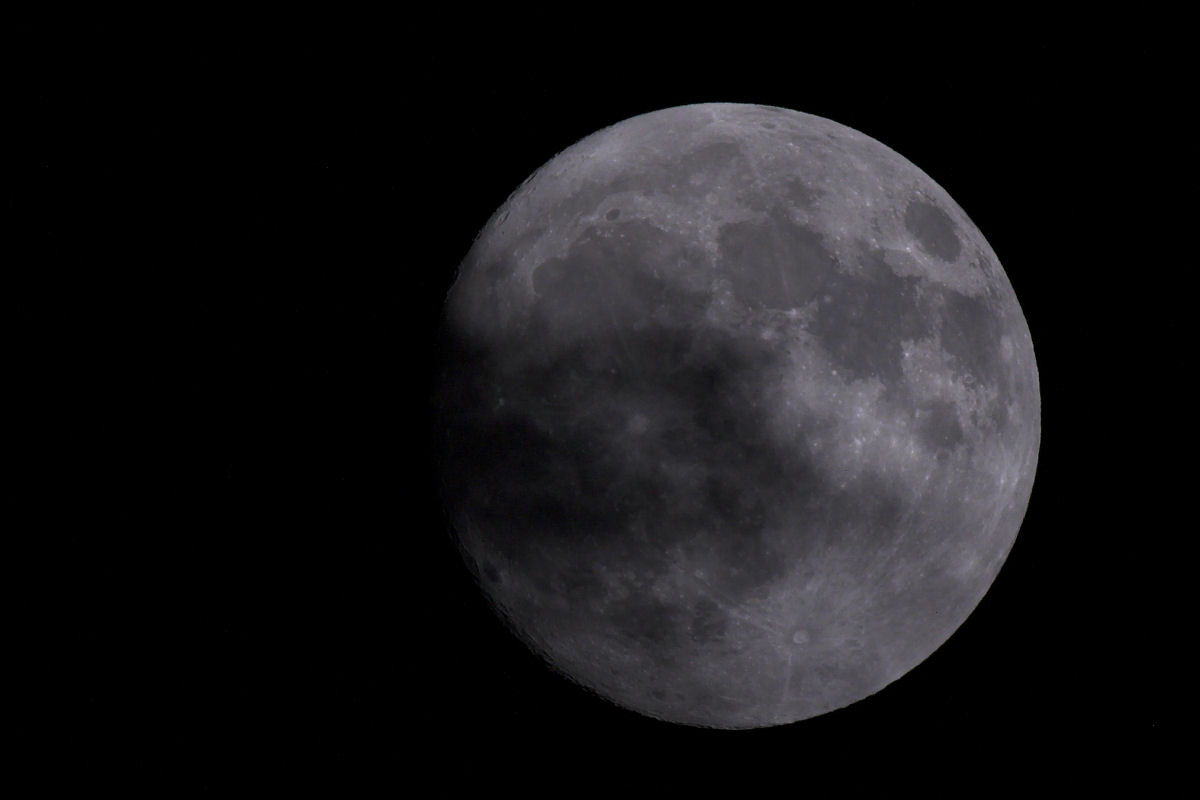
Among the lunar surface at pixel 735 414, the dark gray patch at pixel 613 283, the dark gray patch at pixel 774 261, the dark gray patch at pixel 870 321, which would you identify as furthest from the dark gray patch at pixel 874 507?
the dark gray patch at pixel 613 283

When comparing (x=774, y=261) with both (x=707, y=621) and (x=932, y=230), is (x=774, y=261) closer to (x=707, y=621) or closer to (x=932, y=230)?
(x=932, y=230)

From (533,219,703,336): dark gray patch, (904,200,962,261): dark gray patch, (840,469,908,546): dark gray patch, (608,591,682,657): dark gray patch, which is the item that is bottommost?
(608,591,682,657): dark gray patch

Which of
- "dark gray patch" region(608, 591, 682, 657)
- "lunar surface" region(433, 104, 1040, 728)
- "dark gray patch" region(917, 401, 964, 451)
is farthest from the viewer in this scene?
"dark gray patch" region(608, 591, 682, 657)

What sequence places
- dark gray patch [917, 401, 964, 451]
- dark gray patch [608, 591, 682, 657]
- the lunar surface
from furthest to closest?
1. dark gray patch [608, 591, 682, 657]
2. dark gray patch [917, 401, 964, 451]
3. the lunar surface

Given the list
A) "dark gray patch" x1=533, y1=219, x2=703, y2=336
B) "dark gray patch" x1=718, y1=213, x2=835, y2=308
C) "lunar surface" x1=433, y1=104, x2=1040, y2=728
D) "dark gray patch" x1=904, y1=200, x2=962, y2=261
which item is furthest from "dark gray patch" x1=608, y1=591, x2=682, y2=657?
"dark gray patch" x1=904, y1=200, x2=962, y2=261

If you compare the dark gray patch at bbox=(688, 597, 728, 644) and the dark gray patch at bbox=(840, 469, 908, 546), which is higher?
the dark gray patch at bbox=(840, 469, 908, 546)

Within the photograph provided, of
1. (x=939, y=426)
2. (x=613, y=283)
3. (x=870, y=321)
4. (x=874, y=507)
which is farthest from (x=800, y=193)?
(x=874, y=507)

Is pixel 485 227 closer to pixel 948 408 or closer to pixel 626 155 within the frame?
pixel 626 155

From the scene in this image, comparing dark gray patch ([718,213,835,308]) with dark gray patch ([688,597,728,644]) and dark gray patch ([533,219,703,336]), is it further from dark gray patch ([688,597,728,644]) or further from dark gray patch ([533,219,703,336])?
dark gray patch ([688,597,728,644])

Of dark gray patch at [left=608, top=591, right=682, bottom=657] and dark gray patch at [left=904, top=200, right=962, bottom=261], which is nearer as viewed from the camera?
dark gray patch at [left=608, top=591, right=682, bottom=657]
